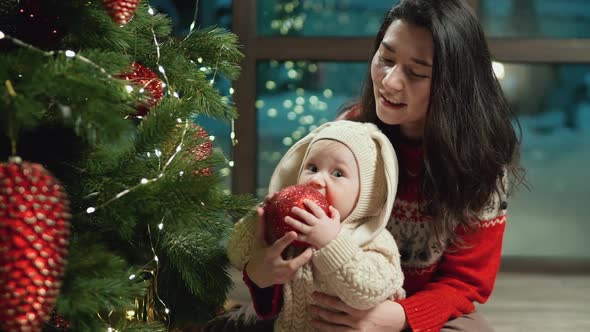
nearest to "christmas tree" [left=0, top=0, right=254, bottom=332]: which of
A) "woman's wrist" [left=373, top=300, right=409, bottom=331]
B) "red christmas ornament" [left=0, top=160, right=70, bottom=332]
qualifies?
"red christmas ornament" [left=0, top=160, right=70, bottom=332]

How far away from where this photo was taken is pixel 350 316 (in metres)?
1.10

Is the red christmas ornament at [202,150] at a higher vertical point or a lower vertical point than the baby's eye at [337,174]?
higher

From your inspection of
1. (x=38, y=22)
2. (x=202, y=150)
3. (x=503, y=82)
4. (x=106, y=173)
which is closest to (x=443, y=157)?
(x=202, y=150)

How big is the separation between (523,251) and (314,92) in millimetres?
952

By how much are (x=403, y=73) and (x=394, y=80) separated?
3 cm

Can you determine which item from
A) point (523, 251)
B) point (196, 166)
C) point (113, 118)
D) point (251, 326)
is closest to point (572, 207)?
point (523, 251)

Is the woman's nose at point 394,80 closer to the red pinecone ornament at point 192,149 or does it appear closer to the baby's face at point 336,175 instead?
the baby's face at point 336,175

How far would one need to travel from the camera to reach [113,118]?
731 mm

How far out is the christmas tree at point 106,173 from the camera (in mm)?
689

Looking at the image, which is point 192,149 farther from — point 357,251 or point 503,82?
point 503,82

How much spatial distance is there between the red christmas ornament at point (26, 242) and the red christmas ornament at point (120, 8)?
0.24m

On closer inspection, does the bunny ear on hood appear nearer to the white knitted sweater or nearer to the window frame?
the white knitted sweater

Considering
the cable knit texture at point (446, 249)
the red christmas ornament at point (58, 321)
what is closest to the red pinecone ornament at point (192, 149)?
the red christmas ornament at point (58, 321)

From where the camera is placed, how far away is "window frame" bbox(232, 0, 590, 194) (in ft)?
6.77
